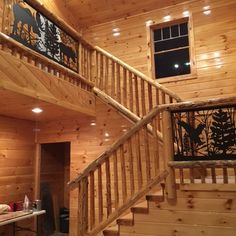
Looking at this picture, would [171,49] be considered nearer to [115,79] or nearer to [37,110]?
[115,79]

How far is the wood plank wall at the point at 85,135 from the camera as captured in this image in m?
5.05

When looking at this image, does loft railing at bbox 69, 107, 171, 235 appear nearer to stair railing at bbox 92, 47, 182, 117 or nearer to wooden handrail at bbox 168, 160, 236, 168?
wooden handrail at bbox 168, 160, 236, 168

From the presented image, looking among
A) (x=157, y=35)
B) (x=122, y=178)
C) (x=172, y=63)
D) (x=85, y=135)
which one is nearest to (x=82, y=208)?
(x=122, y=178)

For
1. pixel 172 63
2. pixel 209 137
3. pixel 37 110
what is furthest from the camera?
pixel 172 63

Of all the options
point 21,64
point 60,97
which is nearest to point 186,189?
point 60,97

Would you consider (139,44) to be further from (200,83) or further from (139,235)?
(139,235)

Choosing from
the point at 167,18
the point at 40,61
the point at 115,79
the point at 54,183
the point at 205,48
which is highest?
the point at 167,18

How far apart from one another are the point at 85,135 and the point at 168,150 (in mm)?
2470

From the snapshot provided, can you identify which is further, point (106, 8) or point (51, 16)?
point (106, 8)

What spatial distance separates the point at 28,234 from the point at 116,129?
2.57m

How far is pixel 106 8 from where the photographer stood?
612 cm

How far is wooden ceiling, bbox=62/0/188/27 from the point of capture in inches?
229

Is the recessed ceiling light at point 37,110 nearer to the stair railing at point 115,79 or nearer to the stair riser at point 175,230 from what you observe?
the stair railing at point 115,79

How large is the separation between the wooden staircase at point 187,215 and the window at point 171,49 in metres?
3.03
